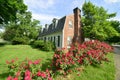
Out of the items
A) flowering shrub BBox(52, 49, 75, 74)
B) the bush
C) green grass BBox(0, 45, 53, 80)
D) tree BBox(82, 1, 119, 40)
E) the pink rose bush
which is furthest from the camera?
the bush

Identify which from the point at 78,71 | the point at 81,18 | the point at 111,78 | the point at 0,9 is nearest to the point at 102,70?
the point at 111,78

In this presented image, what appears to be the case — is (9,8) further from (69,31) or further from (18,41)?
(69,31)

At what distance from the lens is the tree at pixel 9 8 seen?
20212 millimetres

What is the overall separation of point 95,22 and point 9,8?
15236 mm

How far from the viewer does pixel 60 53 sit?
8258 mm

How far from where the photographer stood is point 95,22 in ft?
77.1

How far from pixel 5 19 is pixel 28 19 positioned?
12576 mm

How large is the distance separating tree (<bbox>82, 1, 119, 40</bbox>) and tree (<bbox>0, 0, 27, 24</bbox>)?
11.6 metres

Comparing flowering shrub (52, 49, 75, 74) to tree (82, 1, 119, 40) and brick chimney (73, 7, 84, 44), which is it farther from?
brick chimney (73, 7, 84, 44)

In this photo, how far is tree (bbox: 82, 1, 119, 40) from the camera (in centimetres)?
2276

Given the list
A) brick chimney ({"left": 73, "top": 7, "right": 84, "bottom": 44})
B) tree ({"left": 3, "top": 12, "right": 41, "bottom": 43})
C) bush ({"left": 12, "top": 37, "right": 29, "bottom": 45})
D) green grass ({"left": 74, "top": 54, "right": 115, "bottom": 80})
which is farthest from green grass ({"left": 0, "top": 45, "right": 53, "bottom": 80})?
tree ({"left": 3, "top": 12, "right": 41, "bottom": 43})

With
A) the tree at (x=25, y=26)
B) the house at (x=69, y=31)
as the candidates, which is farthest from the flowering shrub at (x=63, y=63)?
the tree at (x=25, y=26)

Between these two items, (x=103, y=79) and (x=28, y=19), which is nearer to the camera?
(x=103, y=79)

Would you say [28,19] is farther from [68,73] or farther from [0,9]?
[68,73]
